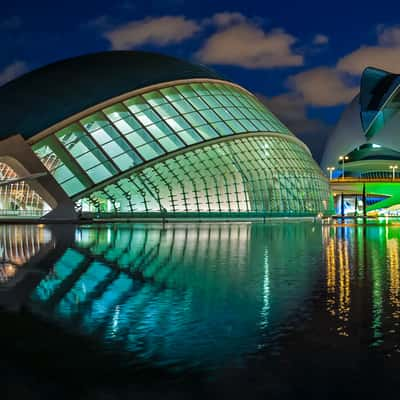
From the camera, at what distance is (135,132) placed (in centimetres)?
4047

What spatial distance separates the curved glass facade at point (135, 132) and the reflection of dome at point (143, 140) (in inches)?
2.8

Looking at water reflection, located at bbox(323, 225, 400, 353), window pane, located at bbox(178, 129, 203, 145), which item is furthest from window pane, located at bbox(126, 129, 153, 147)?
water reflection, located at bbox(323, 225, 400, 353)

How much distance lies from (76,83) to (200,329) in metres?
39.5

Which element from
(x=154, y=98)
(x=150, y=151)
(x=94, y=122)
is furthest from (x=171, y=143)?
(x=94, y=122)

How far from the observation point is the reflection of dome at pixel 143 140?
38719mm

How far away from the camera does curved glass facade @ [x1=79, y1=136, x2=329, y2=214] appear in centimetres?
4088

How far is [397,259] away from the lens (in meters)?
15.1

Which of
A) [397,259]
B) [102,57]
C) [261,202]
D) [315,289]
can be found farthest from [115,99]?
[315,289]

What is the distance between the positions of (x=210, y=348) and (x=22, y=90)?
42.1 meters

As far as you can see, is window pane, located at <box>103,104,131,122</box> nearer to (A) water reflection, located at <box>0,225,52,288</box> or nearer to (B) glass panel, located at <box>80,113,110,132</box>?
(B) glass panel, located at <box>80,113,110,132</box>

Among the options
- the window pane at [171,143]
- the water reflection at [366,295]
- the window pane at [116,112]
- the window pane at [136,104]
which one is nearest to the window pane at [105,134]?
the window pane at [116,112]

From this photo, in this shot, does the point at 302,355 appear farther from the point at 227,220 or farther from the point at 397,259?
the point at 227,220

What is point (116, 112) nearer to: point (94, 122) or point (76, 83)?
point (94, 122)

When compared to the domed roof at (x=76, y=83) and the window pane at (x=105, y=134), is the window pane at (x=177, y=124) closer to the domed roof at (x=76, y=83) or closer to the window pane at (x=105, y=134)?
the domed roof at (x=76, y=83)
